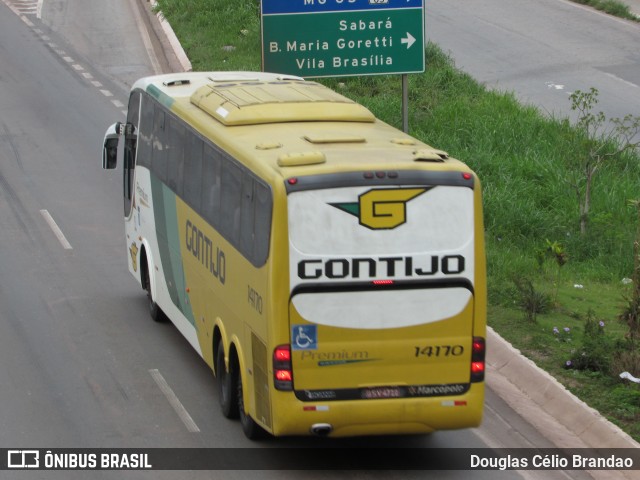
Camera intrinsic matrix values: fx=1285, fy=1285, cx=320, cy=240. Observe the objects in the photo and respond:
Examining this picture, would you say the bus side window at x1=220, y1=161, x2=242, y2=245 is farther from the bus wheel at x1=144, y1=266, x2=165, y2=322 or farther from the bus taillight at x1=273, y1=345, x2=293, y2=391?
the bus wheel at x1=144, y1=266, x2=165, y2=322

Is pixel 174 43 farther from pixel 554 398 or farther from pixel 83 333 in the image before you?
pixel 554 398

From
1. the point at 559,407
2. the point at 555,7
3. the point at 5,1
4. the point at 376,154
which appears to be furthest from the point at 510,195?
the point at 5,1

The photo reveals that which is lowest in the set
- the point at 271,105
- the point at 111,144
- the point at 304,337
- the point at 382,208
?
the point at 111,144

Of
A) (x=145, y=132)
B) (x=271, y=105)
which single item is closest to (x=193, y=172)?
(x=271, y=105)

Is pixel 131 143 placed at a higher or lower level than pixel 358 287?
lower

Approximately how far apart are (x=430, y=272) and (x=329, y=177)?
125 centimetres

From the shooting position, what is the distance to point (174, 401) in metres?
14.1

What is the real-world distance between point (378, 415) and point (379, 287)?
3.85ft

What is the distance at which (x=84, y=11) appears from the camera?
3875 centimetres

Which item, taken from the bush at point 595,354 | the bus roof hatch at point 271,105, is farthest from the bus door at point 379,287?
the bush at point 595,354

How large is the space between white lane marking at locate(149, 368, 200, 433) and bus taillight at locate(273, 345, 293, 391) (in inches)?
82.8

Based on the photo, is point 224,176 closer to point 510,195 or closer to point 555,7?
point 510,195

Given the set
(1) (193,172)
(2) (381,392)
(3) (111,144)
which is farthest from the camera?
(3) (111,144)

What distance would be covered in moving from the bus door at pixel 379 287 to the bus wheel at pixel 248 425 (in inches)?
56.9
